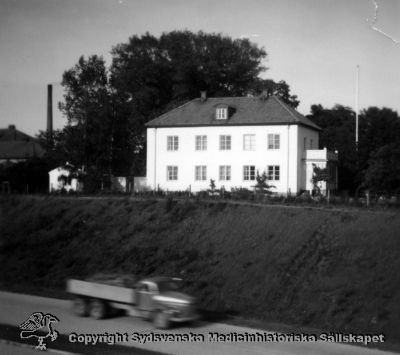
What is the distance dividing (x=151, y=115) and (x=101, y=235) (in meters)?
29.5

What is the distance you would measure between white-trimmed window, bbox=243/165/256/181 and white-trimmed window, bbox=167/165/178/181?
259 inches

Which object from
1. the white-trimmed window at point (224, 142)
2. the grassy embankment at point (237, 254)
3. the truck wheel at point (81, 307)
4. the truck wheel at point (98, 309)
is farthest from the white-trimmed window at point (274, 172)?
the truck wheel at point (98, 309)

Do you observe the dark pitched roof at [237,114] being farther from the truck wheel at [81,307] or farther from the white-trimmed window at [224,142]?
the truck wheel at [81,307]

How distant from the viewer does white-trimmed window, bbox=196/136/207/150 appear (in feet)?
174

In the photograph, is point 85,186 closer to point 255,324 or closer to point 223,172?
point 223,172

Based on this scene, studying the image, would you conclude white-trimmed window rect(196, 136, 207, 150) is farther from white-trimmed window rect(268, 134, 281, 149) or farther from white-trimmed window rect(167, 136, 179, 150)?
white-trimmed window rect(268, 134, 281, 149)

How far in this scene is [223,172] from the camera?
172 feet

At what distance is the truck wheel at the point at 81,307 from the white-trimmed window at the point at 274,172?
34.0 m

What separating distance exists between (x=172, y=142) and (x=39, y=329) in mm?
38686

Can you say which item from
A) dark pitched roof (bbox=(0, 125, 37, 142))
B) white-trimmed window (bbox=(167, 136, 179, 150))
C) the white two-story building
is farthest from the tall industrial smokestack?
dark pitched roof (bbox=(0, 125, 37, 142))

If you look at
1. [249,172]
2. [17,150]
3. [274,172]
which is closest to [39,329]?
[274,172]

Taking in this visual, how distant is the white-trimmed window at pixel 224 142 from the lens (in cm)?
5219

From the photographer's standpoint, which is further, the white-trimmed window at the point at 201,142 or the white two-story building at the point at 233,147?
the white-trimmed window at the point at 201,142

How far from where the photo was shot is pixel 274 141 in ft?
166
